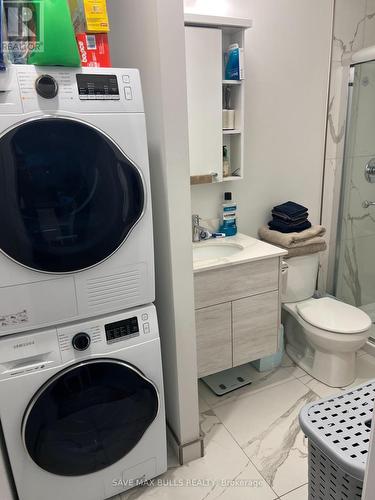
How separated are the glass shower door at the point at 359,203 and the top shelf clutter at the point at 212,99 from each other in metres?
0.84

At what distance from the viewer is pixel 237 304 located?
6.22 feet

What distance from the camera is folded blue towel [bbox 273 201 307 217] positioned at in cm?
222

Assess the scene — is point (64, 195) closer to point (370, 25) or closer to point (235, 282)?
point (235, 282)

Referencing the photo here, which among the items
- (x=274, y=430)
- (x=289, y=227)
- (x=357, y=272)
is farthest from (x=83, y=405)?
(x=357, y=272)

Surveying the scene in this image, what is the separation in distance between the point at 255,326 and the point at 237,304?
192 millimetres

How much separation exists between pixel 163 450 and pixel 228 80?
1821 mm

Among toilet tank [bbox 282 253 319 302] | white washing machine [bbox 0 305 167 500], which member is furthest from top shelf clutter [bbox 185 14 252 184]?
white washing machine [bbox 0 305 167 500]

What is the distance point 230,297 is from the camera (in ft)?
6.11

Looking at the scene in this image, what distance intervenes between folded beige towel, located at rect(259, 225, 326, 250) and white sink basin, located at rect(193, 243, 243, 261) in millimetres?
273

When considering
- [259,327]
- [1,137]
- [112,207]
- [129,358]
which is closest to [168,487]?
[129,358]

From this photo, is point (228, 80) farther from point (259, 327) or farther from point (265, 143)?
point (259, 327)

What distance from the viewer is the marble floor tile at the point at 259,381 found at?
2.05 m

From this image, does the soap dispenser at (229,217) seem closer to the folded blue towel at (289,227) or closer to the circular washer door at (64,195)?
the folded blue towel at (289,227)

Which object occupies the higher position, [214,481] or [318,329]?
[318,329]
